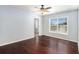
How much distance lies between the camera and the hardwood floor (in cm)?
124

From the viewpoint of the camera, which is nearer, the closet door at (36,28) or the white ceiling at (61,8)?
the white ceiling at (61,8)

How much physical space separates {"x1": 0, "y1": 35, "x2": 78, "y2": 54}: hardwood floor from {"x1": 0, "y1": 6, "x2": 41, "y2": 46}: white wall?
0.32 feet

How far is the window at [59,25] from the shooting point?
4.09 ft

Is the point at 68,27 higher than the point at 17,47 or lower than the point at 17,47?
higher

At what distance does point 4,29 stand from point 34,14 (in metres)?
0.56

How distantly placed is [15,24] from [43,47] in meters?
0.64

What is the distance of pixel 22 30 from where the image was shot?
4.36ft

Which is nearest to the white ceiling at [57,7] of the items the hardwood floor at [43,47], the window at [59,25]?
the window at [59,25]

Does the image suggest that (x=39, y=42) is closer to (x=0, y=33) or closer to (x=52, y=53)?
(x=52, y=53)

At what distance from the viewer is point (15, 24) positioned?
1300 millimetres

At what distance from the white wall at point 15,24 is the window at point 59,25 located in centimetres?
29

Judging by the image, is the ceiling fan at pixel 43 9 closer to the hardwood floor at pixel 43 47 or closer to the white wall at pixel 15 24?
the white wall at pixel 15 24

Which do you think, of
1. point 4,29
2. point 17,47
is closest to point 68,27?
point 17,47

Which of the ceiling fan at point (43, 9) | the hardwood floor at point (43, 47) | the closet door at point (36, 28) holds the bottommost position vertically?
the hardwood floor at point (43, 47)
